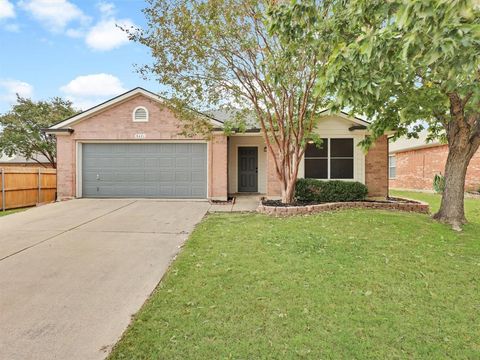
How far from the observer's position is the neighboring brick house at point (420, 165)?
16.1 m

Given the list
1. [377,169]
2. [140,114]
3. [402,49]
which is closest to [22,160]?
[140,114]

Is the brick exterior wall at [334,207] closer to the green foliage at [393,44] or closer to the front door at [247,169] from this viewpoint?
the green foliage at [393,44]

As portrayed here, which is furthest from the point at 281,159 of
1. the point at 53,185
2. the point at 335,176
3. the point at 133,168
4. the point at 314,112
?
the point at 53,185

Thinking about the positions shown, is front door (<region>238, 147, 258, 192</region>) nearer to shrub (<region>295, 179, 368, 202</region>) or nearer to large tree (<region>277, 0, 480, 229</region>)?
shrub (<region>295, 179, 368, 202</region>)

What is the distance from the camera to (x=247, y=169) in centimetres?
1396

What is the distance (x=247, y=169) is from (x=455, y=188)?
835cm

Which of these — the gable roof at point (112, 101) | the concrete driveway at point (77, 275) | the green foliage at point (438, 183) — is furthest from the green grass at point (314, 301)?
the green foliage at point (438, 183)

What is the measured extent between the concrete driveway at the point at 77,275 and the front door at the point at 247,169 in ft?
18.3

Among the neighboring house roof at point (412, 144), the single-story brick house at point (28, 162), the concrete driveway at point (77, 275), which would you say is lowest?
the concrete driveway at point (77, 275)

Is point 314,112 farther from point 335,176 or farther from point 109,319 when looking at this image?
point 109,319

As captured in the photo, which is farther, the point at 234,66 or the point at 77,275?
the point at 234,66

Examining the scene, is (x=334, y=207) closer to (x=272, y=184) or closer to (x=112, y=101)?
(x=272, y=184)

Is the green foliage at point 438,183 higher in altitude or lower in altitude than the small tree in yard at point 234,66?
lower

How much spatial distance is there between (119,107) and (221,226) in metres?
8.07
